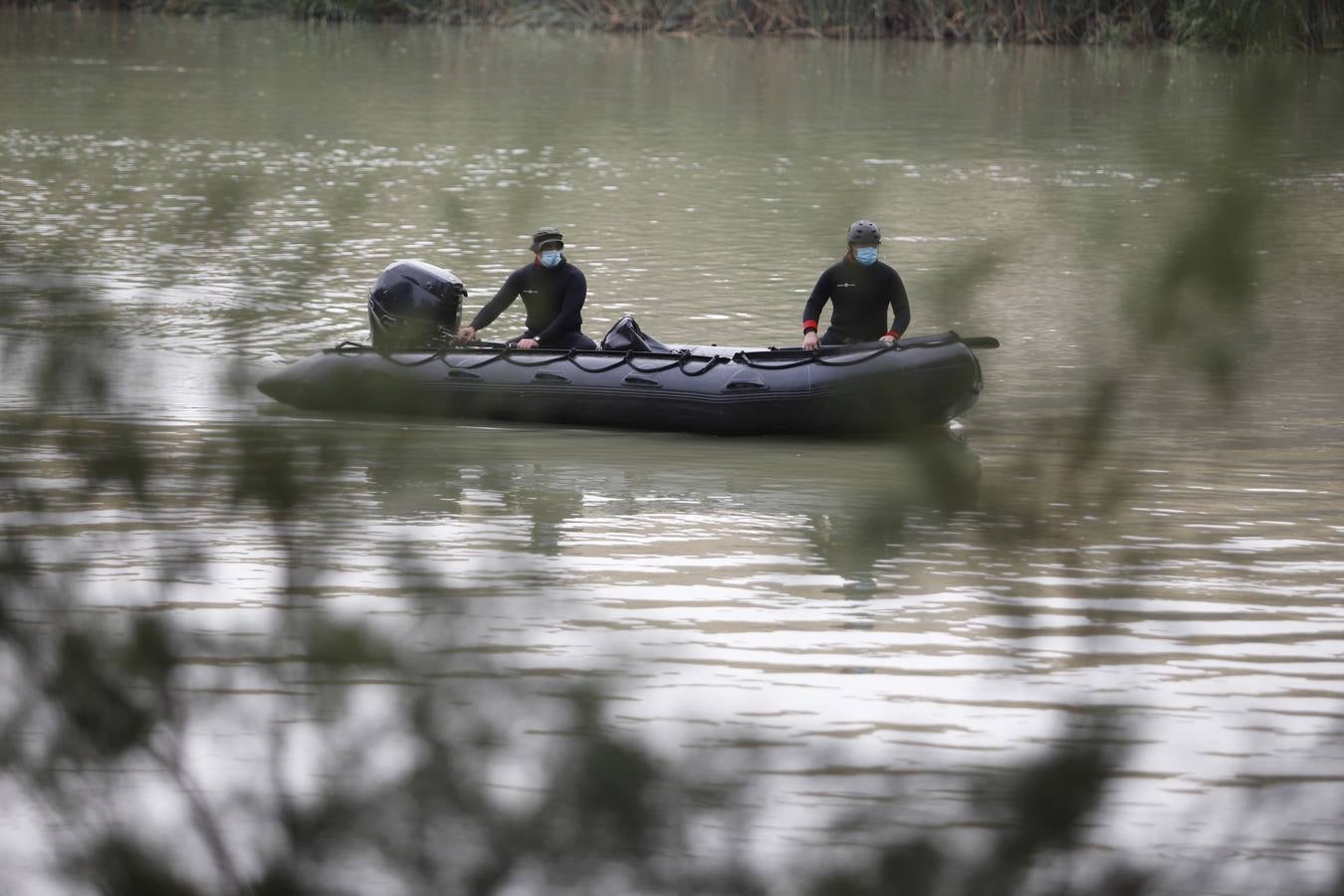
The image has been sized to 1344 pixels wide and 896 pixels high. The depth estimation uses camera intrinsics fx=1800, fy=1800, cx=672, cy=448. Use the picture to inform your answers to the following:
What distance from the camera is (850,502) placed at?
2.17 metres

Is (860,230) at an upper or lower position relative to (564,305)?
upper

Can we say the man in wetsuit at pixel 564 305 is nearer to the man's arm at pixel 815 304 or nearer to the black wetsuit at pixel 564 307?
the black wetsuit at pixel 564 307

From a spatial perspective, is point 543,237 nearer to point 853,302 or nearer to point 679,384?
point 679,384

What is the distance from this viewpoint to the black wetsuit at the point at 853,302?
10312 millimetres

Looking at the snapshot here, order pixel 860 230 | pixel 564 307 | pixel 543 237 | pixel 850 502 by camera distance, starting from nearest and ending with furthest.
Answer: pixel 850 502
pixel 860 230
pixel 543 237
pixel 564 307

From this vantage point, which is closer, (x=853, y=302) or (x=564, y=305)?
(x=564, y=305)

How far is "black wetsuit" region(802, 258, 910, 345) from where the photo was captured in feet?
33.8

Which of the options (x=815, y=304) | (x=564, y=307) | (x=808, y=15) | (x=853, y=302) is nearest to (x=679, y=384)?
(x=564, y=307)

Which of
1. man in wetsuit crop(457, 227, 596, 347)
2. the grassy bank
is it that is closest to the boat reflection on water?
man in wetsuit crop(457, 227, 596, 347)

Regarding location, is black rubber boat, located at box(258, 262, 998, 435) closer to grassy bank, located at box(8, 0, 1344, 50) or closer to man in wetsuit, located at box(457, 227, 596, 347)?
A: man in wetsuit, located at box(457, 227, 596, 347)

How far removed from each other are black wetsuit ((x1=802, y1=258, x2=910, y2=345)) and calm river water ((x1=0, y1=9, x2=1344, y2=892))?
100 centimetres

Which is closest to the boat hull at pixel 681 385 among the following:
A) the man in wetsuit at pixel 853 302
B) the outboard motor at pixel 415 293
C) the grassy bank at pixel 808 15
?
the man in wetsuit at pixel 853 302

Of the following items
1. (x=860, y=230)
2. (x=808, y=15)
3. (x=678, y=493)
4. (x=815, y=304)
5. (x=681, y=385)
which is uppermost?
(x=808, y=15)

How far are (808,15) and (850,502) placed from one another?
3999cm
